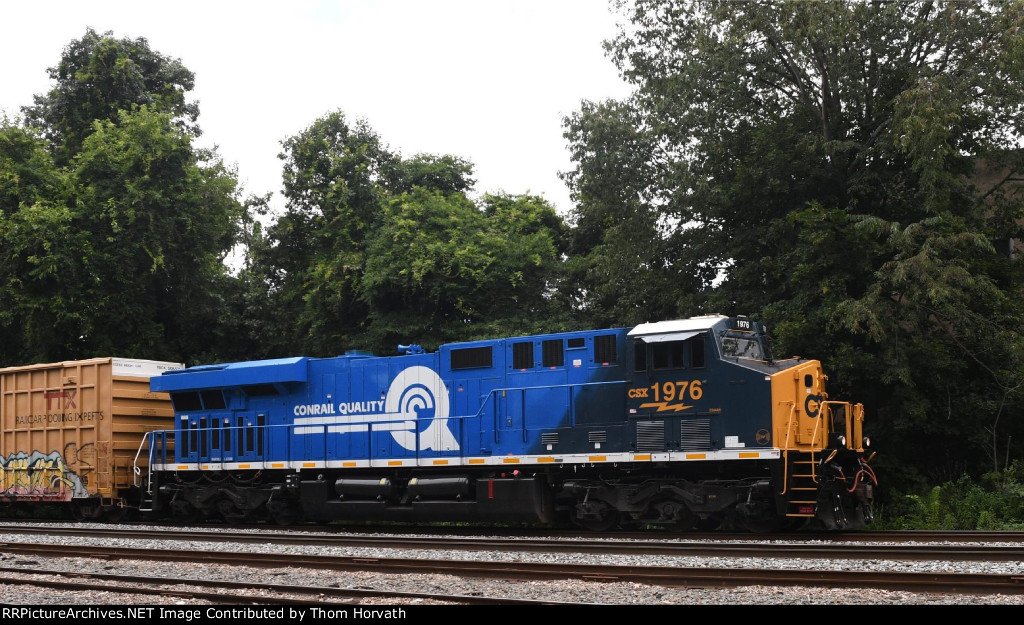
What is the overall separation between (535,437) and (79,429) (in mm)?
10408

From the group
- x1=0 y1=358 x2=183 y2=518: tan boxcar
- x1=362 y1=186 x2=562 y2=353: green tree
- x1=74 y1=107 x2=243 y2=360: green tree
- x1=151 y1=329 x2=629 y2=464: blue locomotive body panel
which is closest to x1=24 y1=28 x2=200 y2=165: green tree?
x1=74 y1=107 x2=243 y2=360: green tree

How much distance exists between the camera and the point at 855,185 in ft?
63.6

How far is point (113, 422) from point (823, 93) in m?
16.5

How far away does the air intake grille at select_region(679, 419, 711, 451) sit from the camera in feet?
44.5

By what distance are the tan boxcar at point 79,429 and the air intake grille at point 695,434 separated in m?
11.6

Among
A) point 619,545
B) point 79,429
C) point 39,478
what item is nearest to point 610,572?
point 619,545

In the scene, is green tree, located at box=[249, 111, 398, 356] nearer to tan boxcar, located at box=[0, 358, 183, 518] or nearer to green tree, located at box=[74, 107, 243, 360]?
green tree, located at box=[74, 107, 243, 360]

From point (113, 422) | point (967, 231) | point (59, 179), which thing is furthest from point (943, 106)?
point (59, 179)

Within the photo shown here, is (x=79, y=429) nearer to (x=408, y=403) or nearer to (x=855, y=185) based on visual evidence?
(x=408, y=403)

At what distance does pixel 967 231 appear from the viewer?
1752 cm

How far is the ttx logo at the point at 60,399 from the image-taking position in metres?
19.8

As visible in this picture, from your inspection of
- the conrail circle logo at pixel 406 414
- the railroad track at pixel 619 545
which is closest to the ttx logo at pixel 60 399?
the railroad track at pixel 619 545

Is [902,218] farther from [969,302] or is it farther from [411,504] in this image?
[411,504]
